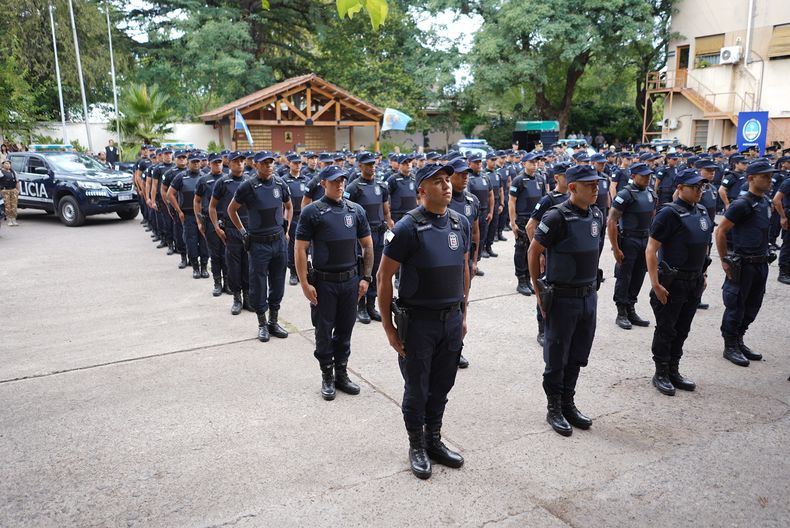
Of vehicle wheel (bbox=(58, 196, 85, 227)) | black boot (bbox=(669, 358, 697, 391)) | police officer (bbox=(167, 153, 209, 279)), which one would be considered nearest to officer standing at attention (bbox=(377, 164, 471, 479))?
A: black boot (bbox=(669, 358, 697, 391))

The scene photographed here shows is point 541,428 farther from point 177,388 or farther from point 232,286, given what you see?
point 232,286

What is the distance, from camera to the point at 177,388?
17.3ft

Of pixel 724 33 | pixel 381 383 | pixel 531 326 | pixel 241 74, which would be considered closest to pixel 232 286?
pixel 381 383

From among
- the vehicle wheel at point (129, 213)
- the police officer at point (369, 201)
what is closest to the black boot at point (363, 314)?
the police officer at point (369, 201)

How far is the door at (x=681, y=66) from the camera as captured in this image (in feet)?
90.9

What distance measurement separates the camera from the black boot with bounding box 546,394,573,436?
441 centimetres

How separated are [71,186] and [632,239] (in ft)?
45.2

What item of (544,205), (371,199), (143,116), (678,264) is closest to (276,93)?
(143,116)

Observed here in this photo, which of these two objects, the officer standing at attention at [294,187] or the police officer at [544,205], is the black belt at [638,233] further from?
the officer standing at attention at [294,187]

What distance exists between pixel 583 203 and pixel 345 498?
101 inches

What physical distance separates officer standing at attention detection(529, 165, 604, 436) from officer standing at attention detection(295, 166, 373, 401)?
1530mm

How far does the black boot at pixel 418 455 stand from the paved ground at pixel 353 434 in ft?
0.33

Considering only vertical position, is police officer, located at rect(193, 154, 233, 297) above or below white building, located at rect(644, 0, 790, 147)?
below

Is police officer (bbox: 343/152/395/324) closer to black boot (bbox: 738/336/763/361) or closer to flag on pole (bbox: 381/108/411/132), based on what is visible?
black boot (bbox: 738/336/763/361)
